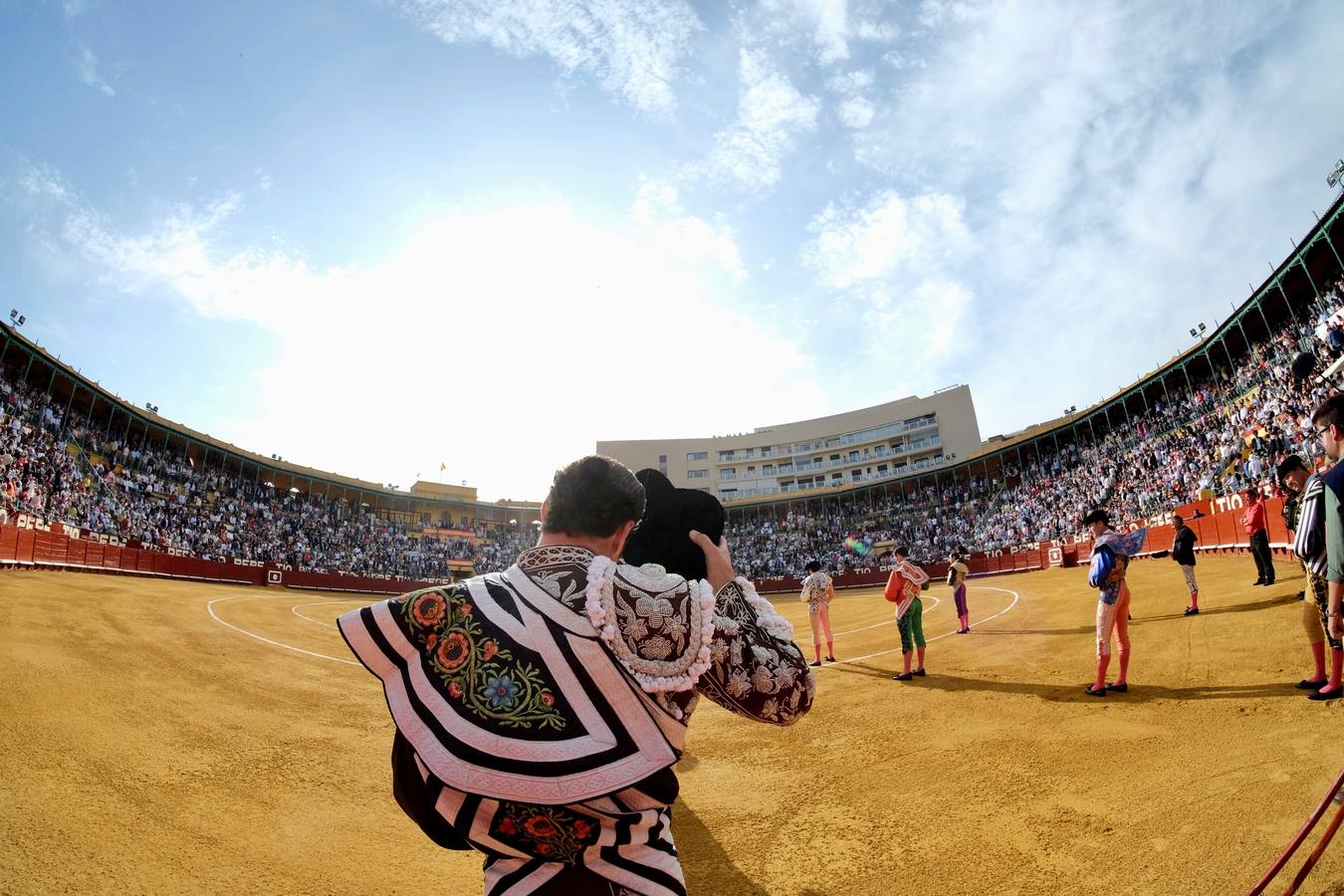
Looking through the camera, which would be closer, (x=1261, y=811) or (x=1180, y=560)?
(x=1261, y=811)

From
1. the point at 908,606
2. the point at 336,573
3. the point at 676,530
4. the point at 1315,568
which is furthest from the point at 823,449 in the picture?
the point at 676,530

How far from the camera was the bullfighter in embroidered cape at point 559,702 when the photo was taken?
1292 millimetres

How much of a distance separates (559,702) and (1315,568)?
Answer: 18.8ft

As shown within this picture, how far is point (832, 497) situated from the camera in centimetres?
4844

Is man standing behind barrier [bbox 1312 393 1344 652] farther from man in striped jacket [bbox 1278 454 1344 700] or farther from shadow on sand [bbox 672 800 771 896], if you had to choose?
shadow on sand [bbox 672 800 771 896]

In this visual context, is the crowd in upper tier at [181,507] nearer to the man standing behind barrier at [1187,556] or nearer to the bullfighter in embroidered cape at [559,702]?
the bullfighter in embroidered cape at [559,702]

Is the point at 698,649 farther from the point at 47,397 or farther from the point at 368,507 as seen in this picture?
the point at 368,507

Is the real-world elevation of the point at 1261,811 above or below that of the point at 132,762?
below

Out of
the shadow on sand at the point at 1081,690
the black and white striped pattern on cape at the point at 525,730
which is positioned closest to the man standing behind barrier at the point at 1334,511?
the shadow on sand at the point at 1081,690

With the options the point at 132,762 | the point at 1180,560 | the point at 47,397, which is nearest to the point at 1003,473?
the point at 1180,560

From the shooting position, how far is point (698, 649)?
1.39 m

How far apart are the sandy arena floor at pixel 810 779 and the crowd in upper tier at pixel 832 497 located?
538 inches

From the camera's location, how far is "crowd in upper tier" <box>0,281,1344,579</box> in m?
20.0

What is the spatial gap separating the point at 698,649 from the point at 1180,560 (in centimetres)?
1225
